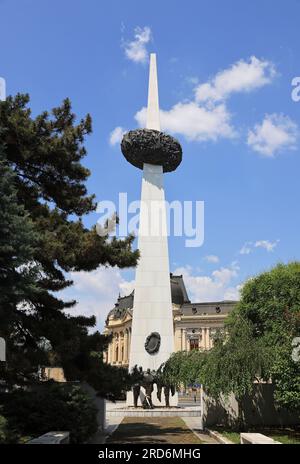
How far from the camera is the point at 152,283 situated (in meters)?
30.4

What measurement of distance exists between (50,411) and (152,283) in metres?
17.0

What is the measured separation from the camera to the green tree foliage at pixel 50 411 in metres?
13.5

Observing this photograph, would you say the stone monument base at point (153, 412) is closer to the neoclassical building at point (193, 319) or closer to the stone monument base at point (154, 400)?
the stone monument base at point (154, 400)

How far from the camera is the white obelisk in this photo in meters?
29.4

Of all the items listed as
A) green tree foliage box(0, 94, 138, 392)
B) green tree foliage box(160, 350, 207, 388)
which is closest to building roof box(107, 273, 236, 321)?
green tree foliage box(160, 350, 207, 388)

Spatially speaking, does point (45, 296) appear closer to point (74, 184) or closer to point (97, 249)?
point (97, 249)

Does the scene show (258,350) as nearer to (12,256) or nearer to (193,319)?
(12,256)

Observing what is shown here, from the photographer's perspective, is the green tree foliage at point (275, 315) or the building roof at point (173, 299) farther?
the building roof at point (173, 299)

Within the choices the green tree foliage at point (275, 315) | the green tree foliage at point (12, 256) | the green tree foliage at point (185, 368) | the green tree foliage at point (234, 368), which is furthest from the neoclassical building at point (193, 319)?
the green tree foliage at point (12, 256)

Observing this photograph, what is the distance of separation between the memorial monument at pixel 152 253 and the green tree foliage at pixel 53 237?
1316 centimetres

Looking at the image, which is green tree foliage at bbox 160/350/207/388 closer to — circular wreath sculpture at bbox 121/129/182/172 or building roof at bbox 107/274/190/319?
circular wreath sculpture at bbox 121/129/182/172

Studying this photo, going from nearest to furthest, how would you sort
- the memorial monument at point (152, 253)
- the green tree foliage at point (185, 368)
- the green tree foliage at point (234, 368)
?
the green tree foliage at point (234, 368) → the green tree foliage at point (185, 368) → the memorial monument at point (152, 253)
